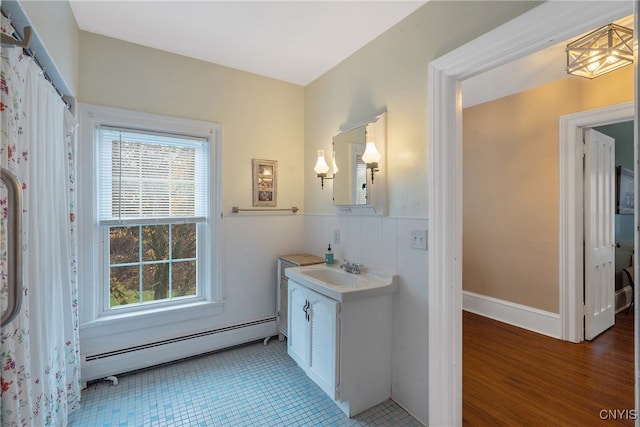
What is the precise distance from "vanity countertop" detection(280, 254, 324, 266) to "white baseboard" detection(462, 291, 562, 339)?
7.12ft

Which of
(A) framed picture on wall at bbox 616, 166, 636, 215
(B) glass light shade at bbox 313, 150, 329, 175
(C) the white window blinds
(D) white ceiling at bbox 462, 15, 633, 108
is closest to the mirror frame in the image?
(B) glass light shade at bbox 313, 150, 329, 175

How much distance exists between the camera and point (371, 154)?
6.96 feet

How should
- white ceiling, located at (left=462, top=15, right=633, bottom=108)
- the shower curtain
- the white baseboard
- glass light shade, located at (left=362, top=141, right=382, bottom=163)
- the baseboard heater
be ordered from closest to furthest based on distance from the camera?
the shower curtain → glass light shade, located at (left=362, top=141, right=382, bottom=163) → the baseboard heater → white ceiling, located at (left=462, top=15, right=633, bottom=108) → the white baseboard

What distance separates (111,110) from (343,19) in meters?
1.84

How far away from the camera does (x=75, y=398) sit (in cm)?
189

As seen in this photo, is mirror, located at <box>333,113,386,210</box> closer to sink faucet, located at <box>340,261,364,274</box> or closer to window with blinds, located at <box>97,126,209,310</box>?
sink faucet, located at <box>340,261,364,274</box>

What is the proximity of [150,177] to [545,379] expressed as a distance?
3.50 metres

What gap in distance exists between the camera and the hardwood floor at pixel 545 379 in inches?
74.1

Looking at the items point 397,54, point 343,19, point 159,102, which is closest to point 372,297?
point 397,54

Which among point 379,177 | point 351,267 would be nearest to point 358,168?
point 379,177

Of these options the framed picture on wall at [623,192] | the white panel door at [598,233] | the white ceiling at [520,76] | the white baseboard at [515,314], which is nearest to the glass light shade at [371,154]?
the white ceiling at [520,76]

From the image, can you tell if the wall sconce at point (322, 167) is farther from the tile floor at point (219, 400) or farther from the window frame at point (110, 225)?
the tile floor at point (219, 400)

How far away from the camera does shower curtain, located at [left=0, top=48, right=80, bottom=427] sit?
1.06 m

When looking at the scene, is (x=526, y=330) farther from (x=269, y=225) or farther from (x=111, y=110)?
(x=111, y=110)
